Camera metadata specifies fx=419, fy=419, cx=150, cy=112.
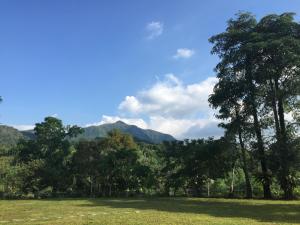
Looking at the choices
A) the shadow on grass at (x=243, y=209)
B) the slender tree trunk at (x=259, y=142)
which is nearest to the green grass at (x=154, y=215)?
the shadow on grass at (x=243, y=209)

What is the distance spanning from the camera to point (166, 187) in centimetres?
3769

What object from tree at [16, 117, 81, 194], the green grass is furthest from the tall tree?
tree at [16, 117, 81, 194]

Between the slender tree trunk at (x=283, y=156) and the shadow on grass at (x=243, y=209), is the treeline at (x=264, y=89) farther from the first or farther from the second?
the shadow on grass at (x=243, y=209)

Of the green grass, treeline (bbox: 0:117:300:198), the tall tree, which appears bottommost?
the green grass

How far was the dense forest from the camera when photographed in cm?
2917

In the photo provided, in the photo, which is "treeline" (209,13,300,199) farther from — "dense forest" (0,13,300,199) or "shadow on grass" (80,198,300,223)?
"shadow on grass" (80,198,300,223)

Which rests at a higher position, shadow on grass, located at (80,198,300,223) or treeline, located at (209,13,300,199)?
treeline, located at (209,13,300,199)

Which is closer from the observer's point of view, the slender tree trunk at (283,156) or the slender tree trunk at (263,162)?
the slender tree trunk at (283,156)

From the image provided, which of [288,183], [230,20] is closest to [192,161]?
[288,183]

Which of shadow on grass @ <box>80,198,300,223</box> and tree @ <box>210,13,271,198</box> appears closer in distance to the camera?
shadow on grass @ <box>80,198,300,223</box>

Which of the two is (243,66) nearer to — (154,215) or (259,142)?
(259,142)

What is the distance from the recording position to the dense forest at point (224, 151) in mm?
29172

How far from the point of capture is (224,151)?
32.4 metres

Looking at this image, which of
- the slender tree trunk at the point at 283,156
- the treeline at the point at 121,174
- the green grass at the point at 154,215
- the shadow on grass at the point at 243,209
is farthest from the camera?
the treeline at the point at 121,174
